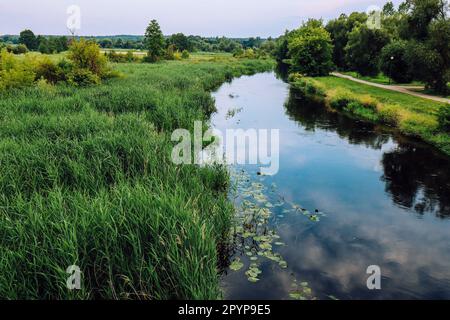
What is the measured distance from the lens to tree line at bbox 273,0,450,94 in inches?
949

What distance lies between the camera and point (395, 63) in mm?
31562

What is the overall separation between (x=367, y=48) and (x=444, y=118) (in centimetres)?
2673

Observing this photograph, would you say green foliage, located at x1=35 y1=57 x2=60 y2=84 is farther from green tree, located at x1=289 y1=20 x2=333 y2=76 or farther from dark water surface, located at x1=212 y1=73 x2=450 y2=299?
green tree, located at x1=289 y1=20 x2=333 y2=76

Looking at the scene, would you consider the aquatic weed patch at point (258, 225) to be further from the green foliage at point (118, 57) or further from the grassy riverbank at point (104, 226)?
the green foliage at point (118, 57)

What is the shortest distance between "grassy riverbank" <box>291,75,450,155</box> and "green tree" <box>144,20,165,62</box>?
131ft

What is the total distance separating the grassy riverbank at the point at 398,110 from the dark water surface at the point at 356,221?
0.77m

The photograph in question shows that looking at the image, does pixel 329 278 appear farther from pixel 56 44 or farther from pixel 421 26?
pixel 56 44

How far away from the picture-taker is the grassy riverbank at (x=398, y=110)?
52.0 feet

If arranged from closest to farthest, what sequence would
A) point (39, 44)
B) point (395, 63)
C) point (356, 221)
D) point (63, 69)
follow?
1. point (356, 221)
2. point (63, 69)
3. point (395, 63)
4. point (39, 44)

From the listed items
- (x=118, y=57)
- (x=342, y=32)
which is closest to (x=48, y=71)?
(x=118, y=57)

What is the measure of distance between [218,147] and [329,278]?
9193mm


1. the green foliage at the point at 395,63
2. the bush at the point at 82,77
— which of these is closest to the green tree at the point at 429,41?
the green foliage at the point at 395,63

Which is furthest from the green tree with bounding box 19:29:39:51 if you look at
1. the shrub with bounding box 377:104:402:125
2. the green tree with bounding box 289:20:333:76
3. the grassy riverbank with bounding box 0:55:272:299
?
the grassy riverbank with bounding box 0:55:272:299

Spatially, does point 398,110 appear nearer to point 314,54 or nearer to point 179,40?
point 314,54
